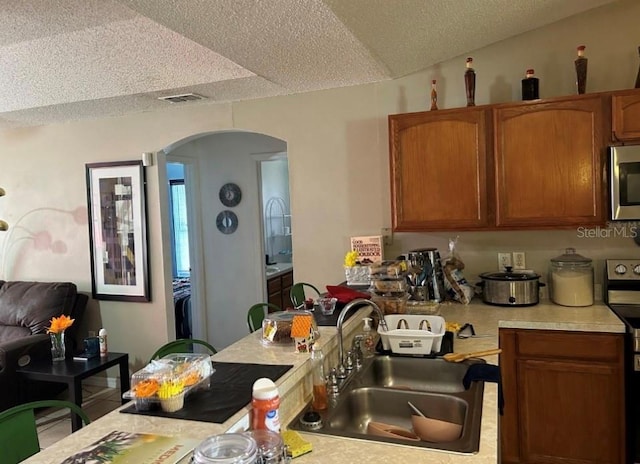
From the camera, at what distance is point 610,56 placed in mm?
3113

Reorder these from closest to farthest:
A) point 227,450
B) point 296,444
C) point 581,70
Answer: point 227,450 < point 296,444 < point 581,70

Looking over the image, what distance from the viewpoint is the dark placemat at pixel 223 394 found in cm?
143

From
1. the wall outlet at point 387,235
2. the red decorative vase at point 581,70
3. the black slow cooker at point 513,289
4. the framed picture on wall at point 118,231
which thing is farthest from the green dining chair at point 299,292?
the red decorative vase at point 581,70

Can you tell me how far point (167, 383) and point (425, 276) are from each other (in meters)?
2.04

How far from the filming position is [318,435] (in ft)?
5.06

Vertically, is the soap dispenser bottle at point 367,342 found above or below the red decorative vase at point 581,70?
below

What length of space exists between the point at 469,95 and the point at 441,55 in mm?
348

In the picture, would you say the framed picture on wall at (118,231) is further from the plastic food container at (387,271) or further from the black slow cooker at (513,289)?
the black slow cooker at (513,289)

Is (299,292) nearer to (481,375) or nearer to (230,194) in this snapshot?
(481,375)

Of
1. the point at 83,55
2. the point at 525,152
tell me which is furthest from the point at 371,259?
the point at 83,55

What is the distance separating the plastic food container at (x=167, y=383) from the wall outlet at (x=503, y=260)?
237cm

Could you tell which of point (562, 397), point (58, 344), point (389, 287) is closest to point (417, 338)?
point (389, 287)

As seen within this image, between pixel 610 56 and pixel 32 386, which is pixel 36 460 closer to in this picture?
pixel 32 386

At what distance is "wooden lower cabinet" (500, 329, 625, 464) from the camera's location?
2646mm
